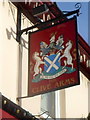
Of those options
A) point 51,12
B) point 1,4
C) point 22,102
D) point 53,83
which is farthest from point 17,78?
point 51,12

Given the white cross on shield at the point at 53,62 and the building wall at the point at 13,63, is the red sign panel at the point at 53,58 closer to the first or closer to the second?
the white cross on shield at the point at 53,62

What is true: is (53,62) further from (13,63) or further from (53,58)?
(13,63)

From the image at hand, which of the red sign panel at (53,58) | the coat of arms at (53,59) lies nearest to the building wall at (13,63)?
the red sign panel at (53,58)

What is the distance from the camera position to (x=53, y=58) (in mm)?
7402

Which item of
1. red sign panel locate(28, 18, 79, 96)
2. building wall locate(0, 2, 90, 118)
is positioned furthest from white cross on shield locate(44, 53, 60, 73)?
building wall locate(0, 2, 90, 118)

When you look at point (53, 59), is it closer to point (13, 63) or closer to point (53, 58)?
point (53, 58)

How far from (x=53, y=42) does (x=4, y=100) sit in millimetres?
1782

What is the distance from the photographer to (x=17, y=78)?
7.79 metres

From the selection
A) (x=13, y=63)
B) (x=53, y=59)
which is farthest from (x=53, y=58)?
(x=13, y=63)

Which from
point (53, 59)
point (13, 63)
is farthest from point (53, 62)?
point (13, 63)

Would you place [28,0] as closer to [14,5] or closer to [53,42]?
[14,5]

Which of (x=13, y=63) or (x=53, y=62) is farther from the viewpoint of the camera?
(x=13, y=63)

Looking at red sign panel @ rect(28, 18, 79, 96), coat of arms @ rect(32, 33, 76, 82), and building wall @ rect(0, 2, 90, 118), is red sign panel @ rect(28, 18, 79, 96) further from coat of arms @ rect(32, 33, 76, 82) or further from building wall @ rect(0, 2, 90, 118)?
building wall @ rect(0, 2, 90, 118)

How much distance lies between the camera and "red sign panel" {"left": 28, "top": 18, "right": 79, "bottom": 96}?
7.02 meters
